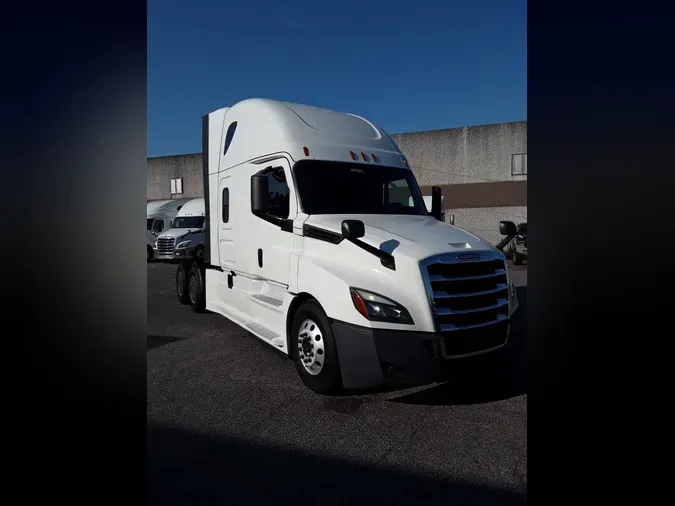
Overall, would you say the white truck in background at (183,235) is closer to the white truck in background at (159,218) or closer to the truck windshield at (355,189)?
the white truck in background at (159,218)

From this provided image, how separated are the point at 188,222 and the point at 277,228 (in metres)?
15.7

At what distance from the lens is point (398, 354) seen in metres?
3.68

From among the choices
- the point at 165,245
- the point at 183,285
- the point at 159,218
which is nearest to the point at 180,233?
the point at 165,245

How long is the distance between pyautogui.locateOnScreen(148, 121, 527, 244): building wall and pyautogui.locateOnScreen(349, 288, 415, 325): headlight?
21.4 metres

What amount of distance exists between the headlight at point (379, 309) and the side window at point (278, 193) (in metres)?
1.56

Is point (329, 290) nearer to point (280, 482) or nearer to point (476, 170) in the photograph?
point (280, 482)

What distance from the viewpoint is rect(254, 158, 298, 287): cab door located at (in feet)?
15.6

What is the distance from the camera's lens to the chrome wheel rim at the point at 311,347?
13.7 ft

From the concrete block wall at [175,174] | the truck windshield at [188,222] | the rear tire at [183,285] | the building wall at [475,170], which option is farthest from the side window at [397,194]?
the concrete block wall at [175,174]

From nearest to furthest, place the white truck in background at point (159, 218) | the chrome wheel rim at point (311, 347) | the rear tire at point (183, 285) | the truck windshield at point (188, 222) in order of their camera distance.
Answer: the chrome wheel rim at point (311, 347), the rear tire at point (183, 285), the truck windshield at point (188, 222), the white truck in background at point (159, 218)

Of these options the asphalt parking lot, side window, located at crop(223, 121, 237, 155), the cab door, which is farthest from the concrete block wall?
the asphalt parking lot
